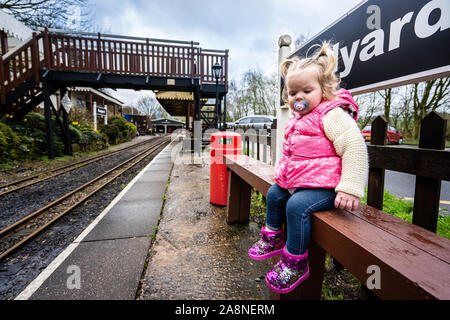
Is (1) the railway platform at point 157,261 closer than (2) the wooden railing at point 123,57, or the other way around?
(1) the railway platform at point 157,261

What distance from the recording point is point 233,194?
276 cm

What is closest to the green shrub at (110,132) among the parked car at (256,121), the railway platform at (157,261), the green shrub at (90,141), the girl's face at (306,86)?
the green shrub at (90,141)

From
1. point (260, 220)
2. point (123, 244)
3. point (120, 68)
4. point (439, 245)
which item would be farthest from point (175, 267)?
point (120, 68)

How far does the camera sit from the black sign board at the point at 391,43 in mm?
1135

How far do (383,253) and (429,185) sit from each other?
2.54 feet

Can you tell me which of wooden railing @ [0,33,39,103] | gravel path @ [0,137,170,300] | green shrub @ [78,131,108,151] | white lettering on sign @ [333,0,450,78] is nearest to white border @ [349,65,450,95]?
white lettering on sign @ [333,0,450,78]

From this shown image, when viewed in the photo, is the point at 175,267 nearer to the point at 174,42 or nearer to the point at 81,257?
the point at 81,257

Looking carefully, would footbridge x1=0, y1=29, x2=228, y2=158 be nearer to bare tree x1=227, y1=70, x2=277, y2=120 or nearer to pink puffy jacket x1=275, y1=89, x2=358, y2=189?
pink puffy jacket x1=275, y1=89, x2=358, y2=189

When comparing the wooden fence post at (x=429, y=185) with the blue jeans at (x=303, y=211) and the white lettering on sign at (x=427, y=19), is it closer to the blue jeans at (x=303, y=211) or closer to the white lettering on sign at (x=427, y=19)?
the white lettering on sign at (x=427, y=19)

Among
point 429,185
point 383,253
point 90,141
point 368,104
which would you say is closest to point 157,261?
point 383,253

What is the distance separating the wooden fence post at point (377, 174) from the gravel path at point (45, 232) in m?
2.97

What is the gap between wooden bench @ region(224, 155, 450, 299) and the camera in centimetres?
65

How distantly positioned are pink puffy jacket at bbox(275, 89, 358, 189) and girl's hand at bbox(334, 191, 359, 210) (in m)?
0.09
